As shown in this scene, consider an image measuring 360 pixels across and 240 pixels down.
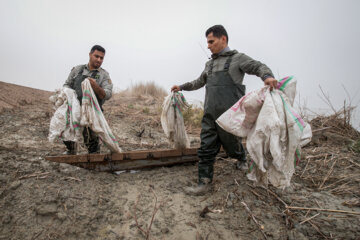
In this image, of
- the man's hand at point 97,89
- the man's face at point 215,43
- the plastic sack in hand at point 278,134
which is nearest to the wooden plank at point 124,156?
the man's hand at point 97,89

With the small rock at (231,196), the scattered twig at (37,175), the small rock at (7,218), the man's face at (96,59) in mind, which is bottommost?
the small rock at (231,196)

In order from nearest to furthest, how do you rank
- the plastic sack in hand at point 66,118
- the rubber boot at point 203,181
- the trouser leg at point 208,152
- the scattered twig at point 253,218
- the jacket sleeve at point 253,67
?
the scattered twig at point 253,218 → the jacket sleeve at point 253,67 → the rubber boot at point 203,181 → the trouser leg at point 208,152 → the plastic sack in hand at point 66,118

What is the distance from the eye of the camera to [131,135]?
4969mm

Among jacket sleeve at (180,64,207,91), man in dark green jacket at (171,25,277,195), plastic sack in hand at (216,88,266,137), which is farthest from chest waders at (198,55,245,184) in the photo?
plastic sack in hand at (216,88,266,137)

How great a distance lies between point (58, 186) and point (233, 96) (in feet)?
6.54

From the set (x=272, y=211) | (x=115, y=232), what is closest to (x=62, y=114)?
(x=115, y=232)

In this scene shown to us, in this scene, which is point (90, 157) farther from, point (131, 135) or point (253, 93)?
point (131, 135)

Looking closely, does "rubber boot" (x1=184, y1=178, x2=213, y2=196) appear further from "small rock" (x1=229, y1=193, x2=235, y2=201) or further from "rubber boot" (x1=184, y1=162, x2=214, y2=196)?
"small rock" (x1=229, y1=193, x2=235, y2=201)

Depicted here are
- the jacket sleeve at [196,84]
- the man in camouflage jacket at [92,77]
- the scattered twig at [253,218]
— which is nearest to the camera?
the scattered twig at [253,218]

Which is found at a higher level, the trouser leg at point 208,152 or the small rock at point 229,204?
the trouser leg at point 208,152

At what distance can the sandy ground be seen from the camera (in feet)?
5.45

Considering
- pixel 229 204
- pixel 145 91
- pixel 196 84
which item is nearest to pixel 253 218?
pixel 229 204

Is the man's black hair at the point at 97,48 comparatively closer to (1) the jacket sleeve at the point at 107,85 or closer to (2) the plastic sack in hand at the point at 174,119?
(1) the jacket sleeve at the point at 107,85

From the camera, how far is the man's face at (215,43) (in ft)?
7.77
